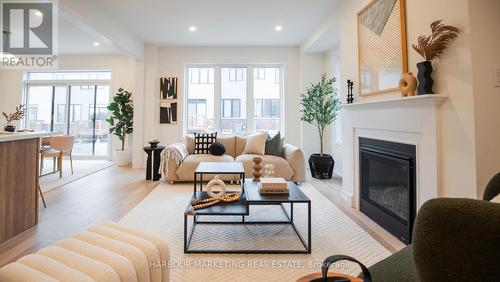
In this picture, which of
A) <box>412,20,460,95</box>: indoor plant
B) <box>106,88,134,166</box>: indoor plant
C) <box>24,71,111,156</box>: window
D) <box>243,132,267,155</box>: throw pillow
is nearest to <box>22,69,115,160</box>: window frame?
<box>24,71,111,156</box>: window

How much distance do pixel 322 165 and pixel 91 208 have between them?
3.69 metres

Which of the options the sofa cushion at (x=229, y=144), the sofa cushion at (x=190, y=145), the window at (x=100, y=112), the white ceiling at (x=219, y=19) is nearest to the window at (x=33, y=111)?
the window at (x=100, y=112)

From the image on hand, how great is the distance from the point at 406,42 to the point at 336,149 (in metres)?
3.26

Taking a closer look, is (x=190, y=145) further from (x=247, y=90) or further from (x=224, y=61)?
(x=224, y=61)

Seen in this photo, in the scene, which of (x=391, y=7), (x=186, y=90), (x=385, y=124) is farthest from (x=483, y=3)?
(x=186, y=90)

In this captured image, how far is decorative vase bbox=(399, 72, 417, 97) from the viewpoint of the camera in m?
2.07

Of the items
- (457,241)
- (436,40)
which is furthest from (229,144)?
(457,241)

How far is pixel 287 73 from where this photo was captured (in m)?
5.87

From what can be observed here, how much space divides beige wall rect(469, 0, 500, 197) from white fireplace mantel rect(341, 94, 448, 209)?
8.8 inches

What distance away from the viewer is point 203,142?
4.87 meters

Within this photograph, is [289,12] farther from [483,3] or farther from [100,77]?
[100,77]

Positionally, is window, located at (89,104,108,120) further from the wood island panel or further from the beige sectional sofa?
the wood island panel

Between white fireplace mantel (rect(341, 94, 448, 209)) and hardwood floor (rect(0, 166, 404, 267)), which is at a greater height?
white fireplace mantel (rect(341, 94, 448, 209))

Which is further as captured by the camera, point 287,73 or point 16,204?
point 287,73
